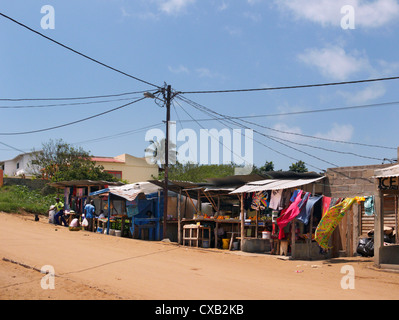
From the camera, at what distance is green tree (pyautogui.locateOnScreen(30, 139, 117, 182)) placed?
3722 cm

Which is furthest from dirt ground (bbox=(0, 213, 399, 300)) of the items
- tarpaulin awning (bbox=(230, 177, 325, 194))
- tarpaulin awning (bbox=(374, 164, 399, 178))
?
tarpaulin awning (bbox=(374, 164, 399, 178))

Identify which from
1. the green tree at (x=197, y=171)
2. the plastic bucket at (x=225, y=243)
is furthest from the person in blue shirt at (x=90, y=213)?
the green tree at (x=197, y=171)

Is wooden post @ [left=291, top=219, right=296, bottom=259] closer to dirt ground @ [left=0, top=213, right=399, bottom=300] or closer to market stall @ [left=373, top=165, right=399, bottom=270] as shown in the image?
dirt ground @ [left=0, top=213, right=399, bottom=300]

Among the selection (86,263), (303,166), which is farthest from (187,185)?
(303,166)

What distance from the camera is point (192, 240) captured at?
1992 cm

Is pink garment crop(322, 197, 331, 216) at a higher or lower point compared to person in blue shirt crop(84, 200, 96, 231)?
higher


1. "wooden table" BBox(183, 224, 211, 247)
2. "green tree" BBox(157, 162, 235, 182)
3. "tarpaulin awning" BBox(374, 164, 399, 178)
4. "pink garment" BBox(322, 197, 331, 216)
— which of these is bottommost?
→ "wooden table" BBox(183, 224, 211, 247)

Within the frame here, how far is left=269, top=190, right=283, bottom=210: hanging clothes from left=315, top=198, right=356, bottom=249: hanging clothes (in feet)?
6.13

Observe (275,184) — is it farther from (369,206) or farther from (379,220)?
(379,220)

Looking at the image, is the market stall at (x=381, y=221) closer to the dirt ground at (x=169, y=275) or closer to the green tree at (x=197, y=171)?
the dirt ground at (x=169, y=275)

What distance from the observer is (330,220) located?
573 inches

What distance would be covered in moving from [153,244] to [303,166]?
20.6m
